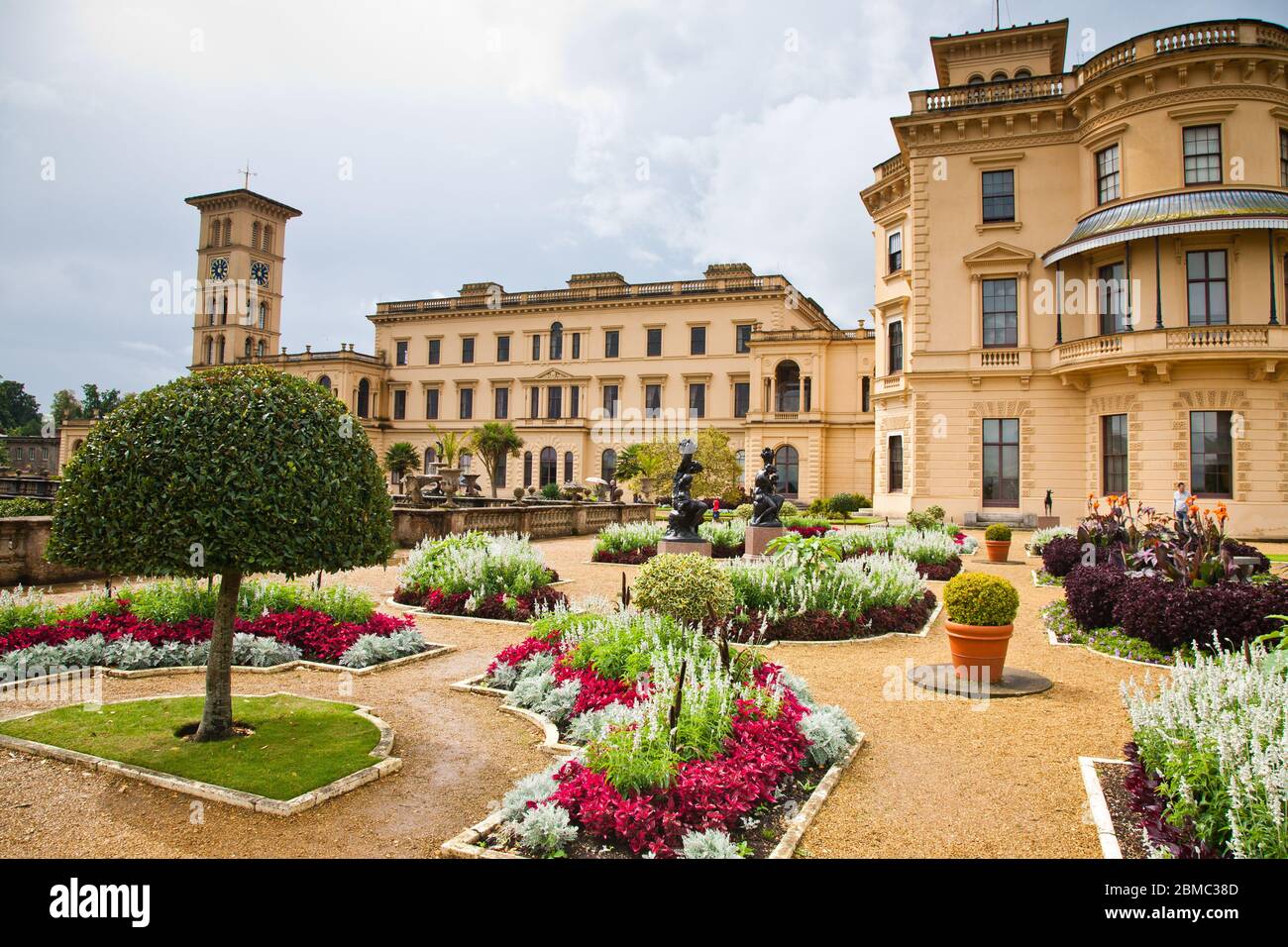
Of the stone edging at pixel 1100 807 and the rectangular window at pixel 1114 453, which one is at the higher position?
the rectangular window at pixel 1114 453

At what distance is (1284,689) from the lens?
4520mm

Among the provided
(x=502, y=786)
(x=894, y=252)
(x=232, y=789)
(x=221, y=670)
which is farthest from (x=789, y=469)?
(x=232, y=789)

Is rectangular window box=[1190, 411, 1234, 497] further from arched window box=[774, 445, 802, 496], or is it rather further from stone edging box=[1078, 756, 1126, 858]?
arched window box=[774, 445, 802, 496]

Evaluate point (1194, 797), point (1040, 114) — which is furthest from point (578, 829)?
point (1040, 114)

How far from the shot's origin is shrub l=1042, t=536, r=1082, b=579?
49.5 ft

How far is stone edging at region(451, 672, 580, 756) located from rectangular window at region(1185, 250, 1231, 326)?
A: 26.4 meters

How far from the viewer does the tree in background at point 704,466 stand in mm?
39656

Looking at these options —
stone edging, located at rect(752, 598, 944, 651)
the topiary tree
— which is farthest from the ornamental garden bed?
stone edging, located at rect(752, 598, 944, 651)

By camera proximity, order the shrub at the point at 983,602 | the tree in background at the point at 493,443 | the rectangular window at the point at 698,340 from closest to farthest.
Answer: the shrub at the point at 983,602 → the tree in background at the point at 493,443 → the rectangular window at the point at 698,340

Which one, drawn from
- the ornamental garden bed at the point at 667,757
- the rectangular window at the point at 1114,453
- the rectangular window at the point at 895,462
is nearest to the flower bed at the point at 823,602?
the ornamental garden bed at the point at 667,757

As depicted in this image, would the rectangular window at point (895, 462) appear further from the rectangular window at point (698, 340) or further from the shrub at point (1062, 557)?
the rectangular window at point (698, 340)

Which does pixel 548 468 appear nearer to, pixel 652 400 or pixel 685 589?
pixel 652 400

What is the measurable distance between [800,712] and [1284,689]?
293 cm

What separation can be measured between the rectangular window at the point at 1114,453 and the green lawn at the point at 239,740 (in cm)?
2682
